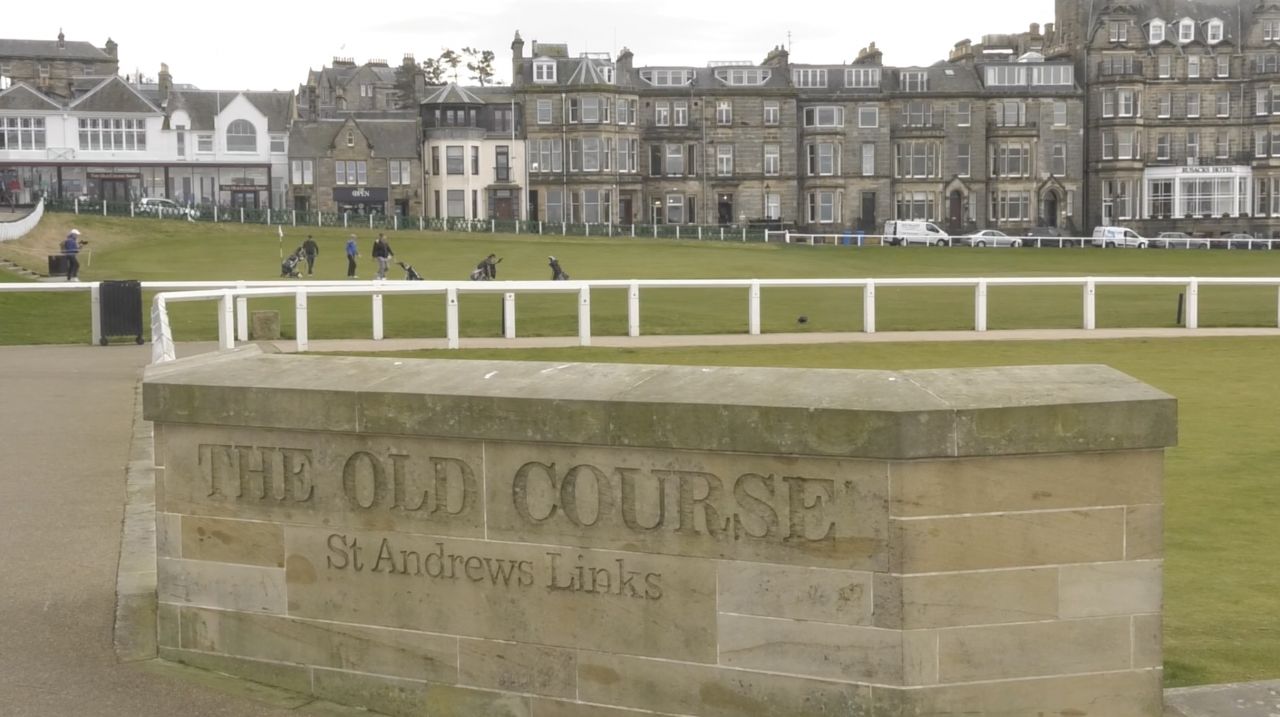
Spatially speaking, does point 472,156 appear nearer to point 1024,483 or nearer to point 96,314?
point 96,314

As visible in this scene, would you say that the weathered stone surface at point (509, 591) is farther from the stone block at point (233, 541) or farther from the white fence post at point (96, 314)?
the white fence post at point (96, 314)

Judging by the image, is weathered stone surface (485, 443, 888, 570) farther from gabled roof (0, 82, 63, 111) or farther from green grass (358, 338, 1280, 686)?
gabled roof (0, 82, 63, 111)

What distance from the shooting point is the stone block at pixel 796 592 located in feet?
20.9

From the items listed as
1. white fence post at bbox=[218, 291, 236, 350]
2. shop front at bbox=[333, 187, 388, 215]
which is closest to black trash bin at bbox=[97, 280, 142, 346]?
white fence post at bbox=[218, 291, 236, 350]

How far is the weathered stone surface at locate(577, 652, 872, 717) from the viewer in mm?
6441

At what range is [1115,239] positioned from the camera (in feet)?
276

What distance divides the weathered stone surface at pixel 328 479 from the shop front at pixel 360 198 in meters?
86.5

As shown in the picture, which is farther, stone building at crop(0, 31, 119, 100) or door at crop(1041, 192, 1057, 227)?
stone building at crop(0, 31, 119, 100)

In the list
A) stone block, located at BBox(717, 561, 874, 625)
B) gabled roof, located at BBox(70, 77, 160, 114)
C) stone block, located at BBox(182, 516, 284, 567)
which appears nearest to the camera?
stone block, located at BBox(717, 561, 874, 625)

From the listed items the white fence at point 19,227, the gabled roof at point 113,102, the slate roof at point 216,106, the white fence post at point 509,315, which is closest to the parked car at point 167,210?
the white fence at point 19,227

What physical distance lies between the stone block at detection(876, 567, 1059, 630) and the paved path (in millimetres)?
846

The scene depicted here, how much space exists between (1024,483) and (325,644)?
126 inches

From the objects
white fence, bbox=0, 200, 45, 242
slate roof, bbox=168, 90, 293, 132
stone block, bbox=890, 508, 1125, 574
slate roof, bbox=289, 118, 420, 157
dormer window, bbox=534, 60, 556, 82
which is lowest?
stone block, bbox=890, 508, 1125, 574

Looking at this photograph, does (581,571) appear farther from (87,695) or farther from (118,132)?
(118,132)
